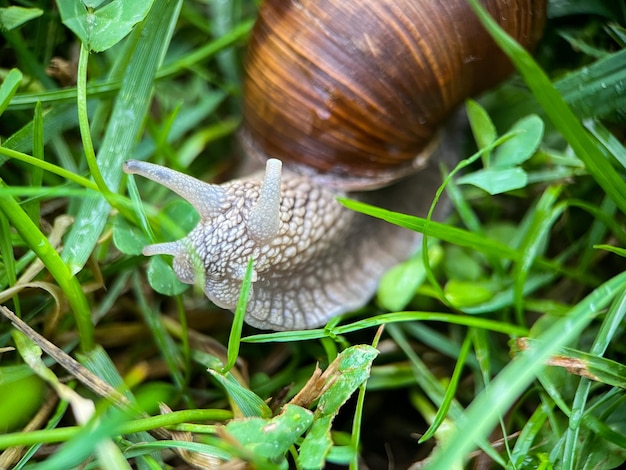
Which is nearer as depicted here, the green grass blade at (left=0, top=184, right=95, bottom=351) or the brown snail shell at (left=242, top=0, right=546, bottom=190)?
the green grass blade at (left=0, top=184, right=95, bottom=351)

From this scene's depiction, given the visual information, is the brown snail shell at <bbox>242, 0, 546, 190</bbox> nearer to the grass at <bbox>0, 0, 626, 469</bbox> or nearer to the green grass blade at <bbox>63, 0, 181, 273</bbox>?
the grass at <bbox>0, 0, 626, 469</bbox>

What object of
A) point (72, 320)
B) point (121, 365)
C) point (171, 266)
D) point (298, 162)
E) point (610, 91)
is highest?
point (610, 91)

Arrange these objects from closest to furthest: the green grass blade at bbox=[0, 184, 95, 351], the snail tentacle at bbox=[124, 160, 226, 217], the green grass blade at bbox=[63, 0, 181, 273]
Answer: the green grass blade at bbox=[0, 184, 95, 351]
the snail tentacle at bbox=[124, 160, 226, 217]
the green grass blade at bbox=[63, 0, 181, 273]

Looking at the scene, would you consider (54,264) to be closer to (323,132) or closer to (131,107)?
(131,107)

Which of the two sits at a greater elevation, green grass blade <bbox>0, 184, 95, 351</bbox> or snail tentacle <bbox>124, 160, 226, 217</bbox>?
snail tentacle <bbox>124, 160, 226, 217</bbox>

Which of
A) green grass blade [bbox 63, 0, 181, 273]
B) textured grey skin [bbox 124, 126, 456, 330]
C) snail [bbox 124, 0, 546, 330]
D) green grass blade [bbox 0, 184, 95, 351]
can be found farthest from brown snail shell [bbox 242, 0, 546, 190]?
green grass blade [bbox 0, 184, 95, 351]

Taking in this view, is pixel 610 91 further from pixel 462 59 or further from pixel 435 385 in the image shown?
pixel 435 385

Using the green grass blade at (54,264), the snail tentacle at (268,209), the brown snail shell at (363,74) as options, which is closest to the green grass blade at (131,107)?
the green grass blade at (54,264)

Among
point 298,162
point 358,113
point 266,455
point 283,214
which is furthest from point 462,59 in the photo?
point 266,455

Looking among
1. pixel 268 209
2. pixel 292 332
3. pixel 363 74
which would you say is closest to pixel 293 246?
pixel 268 209
